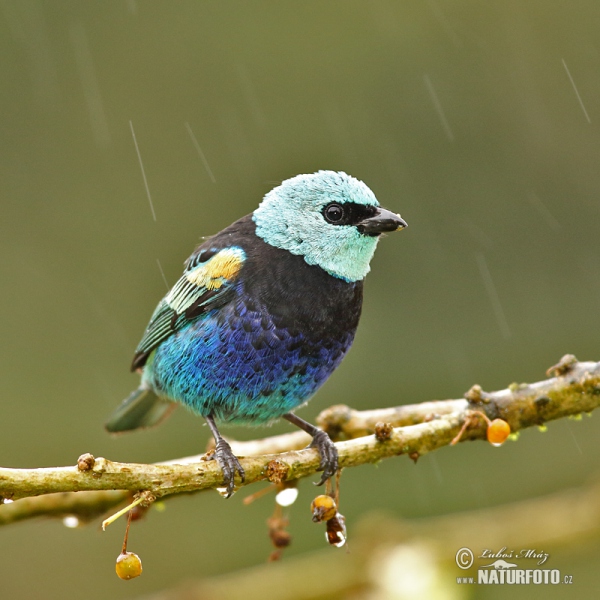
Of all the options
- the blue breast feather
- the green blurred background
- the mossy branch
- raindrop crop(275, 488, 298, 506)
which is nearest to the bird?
the blue breast feather

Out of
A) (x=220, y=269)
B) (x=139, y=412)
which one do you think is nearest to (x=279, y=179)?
(x=139, y=412)

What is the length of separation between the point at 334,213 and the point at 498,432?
1.37 m

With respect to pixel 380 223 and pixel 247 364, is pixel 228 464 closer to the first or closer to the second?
pixel 247 364

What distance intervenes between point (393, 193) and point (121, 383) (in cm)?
314

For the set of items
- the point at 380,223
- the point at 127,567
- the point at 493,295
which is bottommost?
the point at 127,567

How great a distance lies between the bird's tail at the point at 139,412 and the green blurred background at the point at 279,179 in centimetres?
243

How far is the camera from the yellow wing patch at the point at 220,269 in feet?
14.3

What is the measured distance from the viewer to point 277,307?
4.19 meters

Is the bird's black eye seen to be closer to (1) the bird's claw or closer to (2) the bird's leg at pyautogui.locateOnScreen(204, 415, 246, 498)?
(1) the bird's claw

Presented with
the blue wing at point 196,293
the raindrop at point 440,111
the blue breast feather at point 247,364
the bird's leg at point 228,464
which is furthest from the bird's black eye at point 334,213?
the raindrop at point 440,111

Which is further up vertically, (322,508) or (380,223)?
(380,223)

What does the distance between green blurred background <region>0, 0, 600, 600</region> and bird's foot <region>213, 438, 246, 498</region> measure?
3.52m

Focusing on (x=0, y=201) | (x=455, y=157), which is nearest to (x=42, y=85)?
(x=0, y=201)

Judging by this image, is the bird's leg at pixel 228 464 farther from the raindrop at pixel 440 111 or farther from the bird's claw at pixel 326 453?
the raindrop at pixel 440 111
